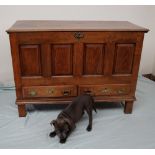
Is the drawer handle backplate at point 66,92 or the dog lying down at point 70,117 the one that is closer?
the dog lying down at point 70,117

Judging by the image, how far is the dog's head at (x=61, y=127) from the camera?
1.45 meters

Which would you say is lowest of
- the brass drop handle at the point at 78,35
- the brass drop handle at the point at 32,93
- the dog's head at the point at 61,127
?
the dog's head at the point at 61,127

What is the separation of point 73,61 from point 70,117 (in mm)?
408

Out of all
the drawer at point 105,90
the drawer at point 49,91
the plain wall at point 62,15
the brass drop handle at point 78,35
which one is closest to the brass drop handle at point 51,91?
the drawer at point 49,91

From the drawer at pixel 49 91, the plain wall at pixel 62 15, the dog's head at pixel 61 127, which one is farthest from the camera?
the plain wall at pixel 62 15

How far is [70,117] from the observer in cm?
151

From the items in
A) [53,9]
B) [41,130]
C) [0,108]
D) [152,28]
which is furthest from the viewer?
[152,28]

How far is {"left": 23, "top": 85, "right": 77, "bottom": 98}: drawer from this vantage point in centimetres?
165

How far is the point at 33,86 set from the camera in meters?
1.63

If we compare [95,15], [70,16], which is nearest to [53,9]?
[70,16]

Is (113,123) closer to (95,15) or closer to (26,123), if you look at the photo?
(26,123)

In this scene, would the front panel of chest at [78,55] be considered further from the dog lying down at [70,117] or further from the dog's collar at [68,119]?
the dog's collar at [68,119]

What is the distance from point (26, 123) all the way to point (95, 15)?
50.3 inches

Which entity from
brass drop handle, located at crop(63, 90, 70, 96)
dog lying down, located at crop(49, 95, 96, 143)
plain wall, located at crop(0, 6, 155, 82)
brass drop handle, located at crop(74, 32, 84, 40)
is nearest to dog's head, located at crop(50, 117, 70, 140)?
dog lying down, located at crop(49, 95, 96, 143)
